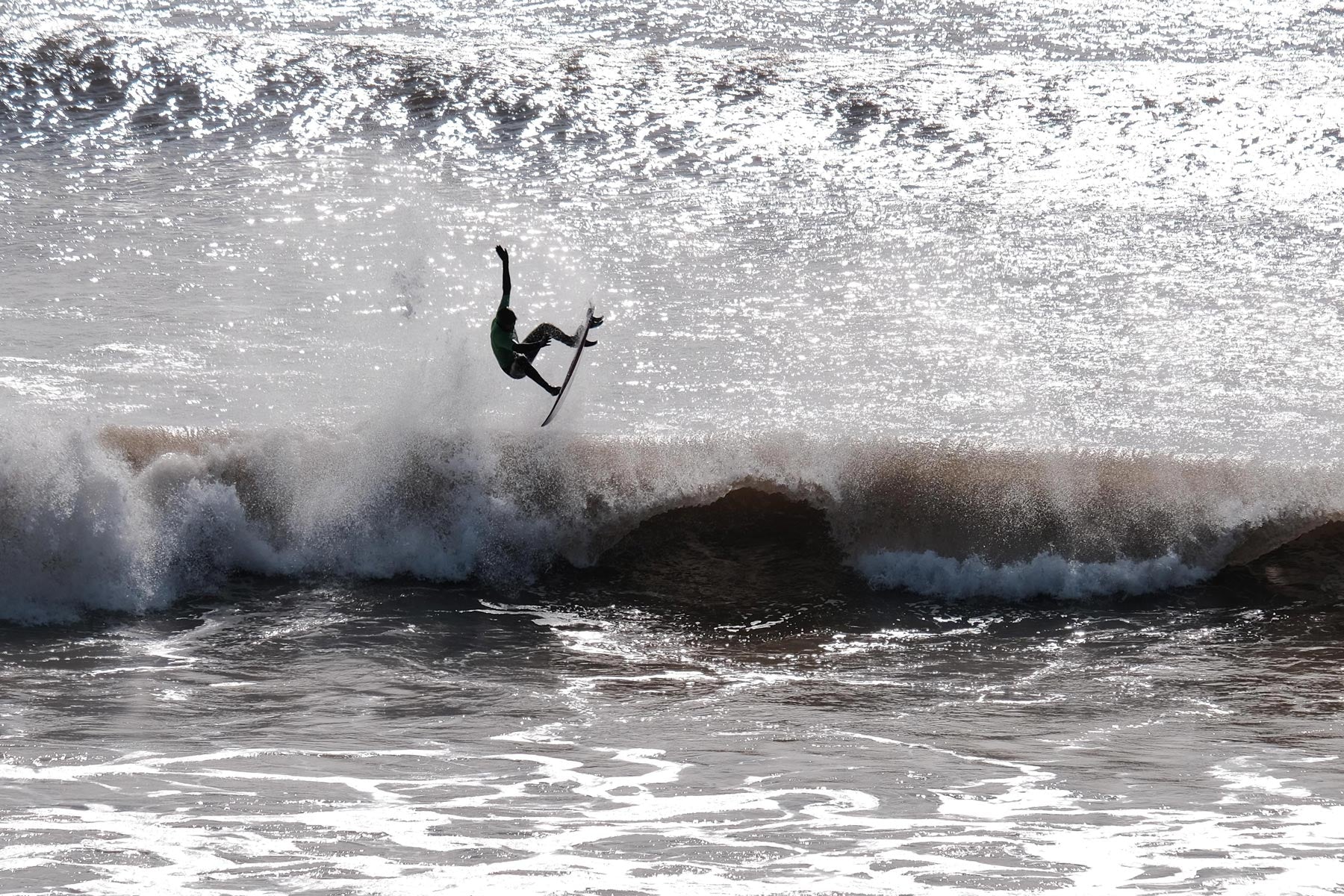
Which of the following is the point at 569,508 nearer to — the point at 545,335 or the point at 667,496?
the point at 667,496

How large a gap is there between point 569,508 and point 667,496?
3.00ft

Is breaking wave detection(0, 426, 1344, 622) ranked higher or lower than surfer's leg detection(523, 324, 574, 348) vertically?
lower

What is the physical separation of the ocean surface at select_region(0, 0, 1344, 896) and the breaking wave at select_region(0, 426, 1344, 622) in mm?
41

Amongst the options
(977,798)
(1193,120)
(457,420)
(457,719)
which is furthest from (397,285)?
(1193,120)

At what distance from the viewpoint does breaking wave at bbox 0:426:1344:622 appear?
38.4ft

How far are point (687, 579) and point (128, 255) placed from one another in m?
10.9

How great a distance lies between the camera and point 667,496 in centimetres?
1276

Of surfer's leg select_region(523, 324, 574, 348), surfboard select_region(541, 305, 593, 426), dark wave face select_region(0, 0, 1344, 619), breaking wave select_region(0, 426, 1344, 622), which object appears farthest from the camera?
surfboard select_region(541, 305, 593, 426)

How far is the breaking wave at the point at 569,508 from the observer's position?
460 inches

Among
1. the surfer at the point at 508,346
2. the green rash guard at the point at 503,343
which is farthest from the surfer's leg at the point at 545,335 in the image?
the green rash guard at the point at 503,343

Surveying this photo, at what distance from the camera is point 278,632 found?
10828mm

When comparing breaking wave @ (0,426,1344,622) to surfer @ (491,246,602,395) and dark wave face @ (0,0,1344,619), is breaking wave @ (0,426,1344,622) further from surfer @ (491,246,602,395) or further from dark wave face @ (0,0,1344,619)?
surfer @ (491,246,602,395)

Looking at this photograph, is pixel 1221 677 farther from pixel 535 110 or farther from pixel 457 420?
pixel 535 110

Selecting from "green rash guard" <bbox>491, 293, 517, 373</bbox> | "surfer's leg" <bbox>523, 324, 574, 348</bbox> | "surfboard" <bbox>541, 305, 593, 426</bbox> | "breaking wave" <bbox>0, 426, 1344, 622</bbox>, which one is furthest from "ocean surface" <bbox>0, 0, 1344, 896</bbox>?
"green rash guard" <bbox>491, 293, 517, 373</bbox>
